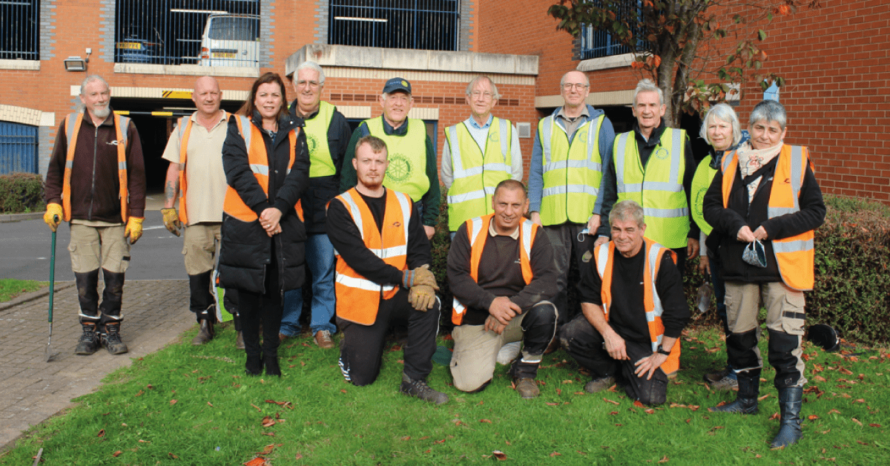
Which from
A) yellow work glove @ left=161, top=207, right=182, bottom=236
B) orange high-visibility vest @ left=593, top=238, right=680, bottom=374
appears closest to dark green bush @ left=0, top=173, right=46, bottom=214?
yellow work glove @ left=161, top=207, right=182, bottom=236

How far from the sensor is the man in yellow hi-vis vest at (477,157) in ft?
16.4

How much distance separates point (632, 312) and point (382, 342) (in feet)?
5.52

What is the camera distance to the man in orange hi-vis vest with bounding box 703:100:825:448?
12.2 feet

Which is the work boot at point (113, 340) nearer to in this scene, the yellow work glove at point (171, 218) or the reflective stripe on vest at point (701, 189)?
the yellow work glove at point (171, 218)

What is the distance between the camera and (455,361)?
14.7 feet

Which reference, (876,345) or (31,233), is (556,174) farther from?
(31,233)

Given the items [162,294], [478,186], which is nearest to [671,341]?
[478,186]

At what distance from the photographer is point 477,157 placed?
5012 mm

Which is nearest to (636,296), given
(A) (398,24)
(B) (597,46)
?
(B) (597,46)

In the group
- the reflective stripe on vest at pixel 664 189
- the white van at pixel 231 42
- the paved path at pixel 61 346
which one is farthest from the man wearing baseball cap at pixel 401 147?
the white van at pixel 231 42

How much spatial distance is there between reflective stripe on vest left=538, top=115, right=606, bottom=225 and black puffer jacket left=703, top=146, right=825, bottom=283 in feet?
3.25

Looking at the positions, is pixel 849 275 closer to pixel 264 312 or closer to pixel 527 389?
pixel 527 389

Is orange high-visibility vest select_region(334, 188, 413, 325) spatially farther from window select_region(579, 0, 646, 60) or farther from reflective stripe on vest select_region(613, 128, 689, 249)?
window select_region(579, 0, 646, 60)

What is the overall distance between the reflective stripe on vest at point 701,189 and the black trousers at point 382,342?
188 centimetres
